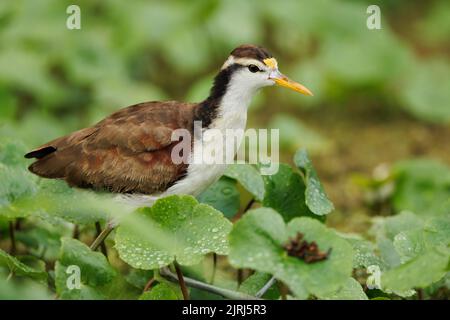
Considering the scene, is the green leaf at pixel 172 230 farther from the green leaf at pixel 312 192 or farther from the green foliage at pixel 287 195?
the green foliage at pixel 287 195

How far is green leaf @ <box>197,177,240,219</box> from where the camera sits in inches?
162

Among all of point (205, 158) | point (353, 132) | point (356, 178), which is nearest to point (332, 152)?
point (353, 132)

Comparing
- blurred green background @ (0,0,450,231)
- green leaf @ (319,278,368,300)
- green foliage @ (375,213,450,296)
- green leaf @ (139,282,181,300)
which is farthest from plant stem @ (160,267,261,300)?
blurred green background @ (0,0,450,231)

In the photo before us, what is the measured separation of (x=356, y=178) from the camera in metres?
5.20

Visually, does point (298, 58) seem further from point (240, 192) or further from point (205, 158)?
point (205, 158)

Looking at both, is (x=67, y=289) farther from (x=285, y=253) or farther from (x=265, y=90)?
(x=265, y=90)

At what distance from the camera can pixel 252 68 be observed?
393 cm

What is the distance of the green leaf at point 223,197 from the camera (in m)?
4.12

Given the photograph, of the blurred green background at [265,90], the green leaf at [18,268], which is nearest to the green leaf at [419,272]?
the green leaf at [18,268]

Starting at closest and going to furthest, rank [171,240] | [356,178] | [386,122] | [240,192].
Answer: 1. [171,240]
2. [240,192]
3. [356,178]
4. [386,122]

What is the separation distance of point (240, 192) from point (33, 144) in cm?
168

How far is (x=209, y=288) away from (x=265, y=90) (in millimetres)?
3442

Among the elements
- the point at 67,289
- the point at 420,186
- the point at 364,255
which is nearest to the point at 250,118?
the point at 420,186

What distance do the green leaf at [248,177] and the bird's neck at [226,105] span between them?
0.26 m
